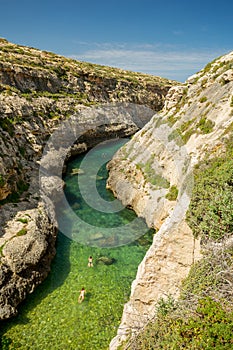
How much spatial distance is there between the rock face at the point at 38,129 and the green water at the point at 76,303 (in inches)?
35.7

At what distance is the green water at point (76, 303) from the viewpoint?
12133mm

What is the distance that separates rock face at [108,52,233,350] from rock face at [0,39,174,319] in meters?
7.24

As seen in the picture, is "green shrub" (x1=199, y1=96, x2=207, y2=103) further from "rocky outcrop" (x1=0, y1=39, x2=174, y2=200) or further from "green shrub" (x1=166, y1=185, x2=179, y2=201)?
"rocky outcrop" (x1=0, y1=39, x2=174, y2=200)

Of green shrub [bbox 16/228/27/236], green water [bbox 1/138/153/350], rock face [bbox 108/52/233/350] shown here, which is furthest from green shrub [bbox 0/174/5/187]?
rock face [bbox 108/52/233/350]

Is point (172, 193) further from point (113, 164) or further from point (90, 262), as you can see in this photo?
point (113, 164)

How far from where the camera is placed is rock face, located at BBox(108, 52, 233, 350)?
10.8m

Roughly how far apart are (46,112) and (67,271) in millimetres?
29223

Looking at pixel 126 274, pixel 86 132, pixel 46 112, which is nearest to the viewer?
pixel 126 274

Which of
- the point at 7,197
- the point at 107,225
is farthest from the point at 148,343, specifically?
the point at 7,197

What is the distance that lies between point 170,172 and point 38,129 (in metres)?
22.3

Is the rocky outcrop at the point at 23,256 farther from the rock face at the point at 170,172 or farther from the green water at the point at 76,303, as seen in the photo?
the rock face at the point at 170,172

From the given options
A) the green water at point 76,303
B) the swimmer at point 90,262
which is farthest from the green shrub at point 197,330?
the swimmer at point 90,262

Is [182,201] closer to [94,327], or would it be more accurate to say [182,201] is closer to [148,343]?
[148,343]

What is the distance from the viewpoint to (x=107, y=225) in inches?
867
